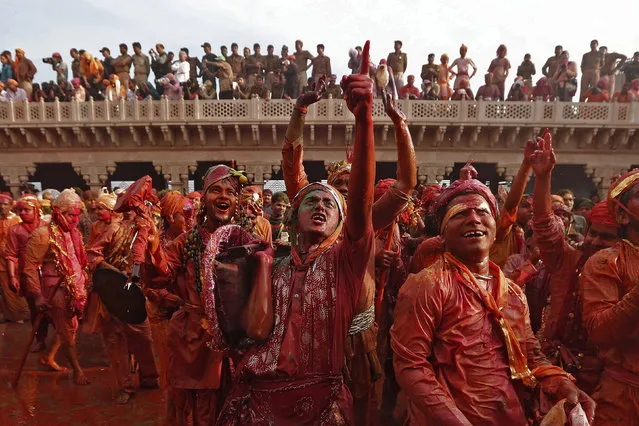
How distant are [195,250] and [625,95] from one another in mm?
18075

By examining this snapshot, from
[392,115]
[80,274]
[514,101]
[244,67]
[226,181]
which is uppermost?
[244,67]

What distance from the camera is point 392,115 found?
215 centimetres

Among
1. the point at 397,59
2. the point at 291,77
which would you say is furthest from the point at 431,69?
the point at 291,77

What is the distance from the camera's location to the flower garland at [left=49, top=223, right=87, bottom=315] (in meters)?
5.06

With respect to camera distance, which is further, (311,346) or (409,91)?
(409,91)

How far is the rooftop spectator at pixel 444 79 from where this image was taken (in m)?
16.6

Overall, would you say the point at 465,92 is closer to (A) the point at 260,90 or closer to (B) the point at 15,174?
(A) the point at 260,90

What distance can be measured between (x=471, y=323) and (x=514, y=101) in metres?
16.6

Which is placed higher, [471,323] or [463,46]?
[463,46]

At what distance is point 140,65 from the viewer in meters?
Result: 17.1

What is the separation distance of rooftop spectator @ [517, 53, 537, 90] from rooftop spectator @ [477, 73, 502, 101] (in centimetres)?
123

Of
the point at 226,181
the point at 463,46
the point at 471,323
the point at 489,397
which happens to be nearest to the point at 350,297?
the point at 471,323

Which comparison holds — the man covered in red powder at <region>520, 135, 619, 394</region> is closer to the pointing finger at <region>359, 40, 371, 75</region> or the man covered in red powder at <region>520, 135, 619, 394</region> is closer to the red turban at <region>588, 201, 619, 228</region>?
the red turban at <region>588, 201, 619, 228</region>

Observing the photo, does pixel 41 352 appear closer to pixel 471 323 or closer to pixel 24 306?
pixel 24 306
